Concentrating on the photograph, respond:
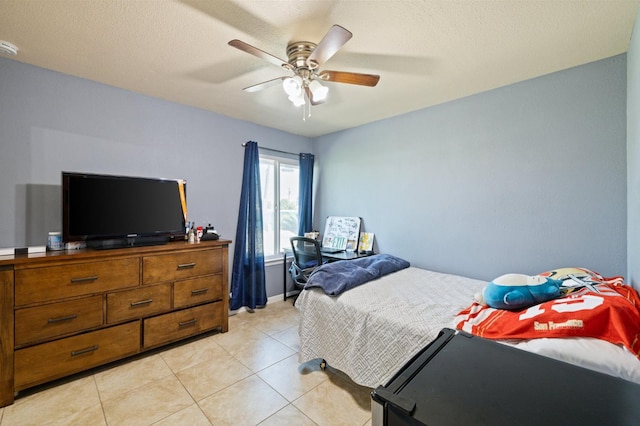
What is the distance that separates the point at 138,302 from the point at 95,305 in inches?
11.3

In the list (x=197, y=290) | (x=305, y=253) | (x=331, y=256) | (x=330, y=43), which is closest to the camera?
(x=330, y=43)

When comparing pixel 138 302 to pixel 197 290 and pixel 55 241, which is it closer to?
pixel 197 290

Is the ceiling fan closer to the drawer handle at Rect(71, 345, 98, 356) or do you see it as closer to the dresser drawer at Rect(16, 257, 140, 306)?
the dresser drawer at Rect(16, 257, 140, 306)

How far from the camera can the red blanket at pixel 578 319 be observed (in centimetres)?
111

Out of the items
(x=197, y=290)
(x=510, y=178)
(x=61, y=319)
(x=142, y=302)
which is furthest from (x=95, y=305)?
(x=510, y=178)

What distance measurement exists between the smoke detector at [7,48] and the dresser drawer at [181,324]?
2214 mm

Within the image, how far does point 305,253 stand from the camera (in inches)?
123

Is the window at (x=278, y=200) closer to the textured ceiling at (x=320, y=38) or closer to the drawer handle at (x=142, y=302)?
the textured ceiling at (x=320, y=38)

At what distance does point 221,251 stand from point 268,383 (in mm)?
1338

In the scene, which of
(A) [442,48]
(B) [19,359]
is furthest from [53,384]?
(A) [442,48]

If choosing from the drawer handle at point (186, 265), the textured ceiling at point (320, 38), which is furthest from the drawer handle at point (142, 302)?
the textured ceiling at point (320, 38)

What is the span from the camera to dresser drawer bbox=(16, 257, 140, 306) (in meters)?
1.82

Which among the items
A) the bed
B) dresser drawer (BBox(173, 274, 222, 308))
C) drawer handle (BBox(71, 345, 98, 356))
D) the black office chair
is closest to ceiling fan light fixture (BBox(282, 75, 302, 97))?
the bed

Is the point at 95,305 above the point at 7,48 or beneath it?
beneath
